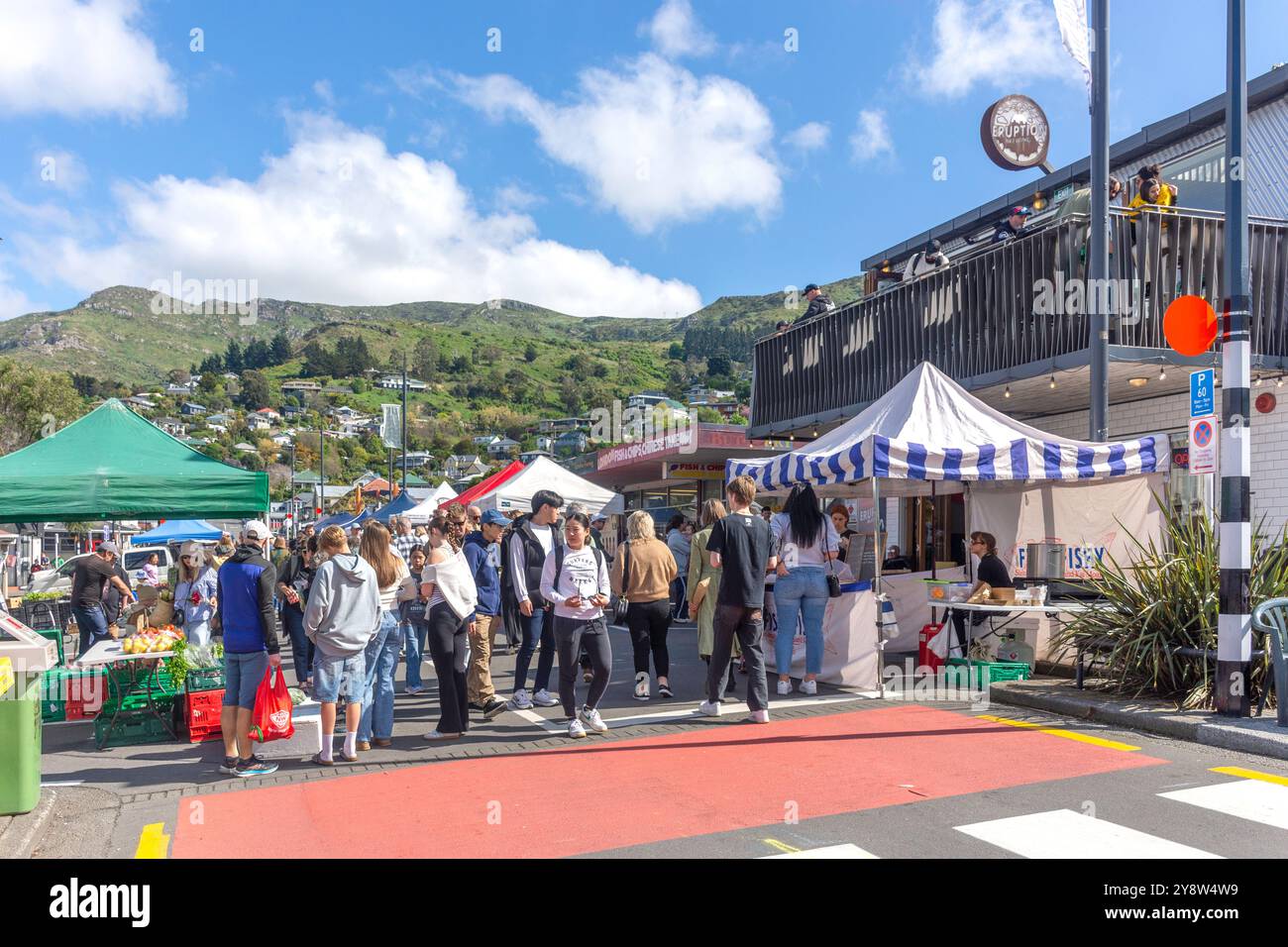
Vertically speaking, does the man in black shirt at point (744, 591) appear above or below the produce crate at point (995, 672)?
above

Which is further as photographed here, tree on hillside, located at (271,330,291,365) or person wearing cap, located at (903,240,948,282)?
tree on hillside, located at (271,330,291,365)

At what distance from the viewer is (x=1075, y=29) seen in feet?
34.9

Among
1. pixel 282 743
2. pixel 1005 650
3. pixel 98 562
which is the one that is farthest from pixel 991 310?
pixel 98 562

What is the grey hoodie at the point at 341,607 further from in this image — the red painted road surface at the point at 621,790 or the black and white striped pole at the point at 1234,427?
the black and white striped pole at the point at 1234,427

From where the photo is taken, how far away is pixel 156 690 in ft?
28.3

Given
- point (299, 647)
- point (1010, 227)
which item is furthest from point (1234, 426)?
point (299, 647)

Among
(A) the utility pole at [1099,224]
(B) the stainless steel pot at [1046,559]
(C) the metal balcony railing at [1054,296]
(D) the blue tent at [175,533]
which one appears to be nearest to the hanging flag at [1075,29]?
(A) the utility pole at [1099,224]

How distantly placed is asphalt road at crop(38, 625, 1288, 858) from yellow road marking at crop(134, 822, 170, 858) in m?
0.02

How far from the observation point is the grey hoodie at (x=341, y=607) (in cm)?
707

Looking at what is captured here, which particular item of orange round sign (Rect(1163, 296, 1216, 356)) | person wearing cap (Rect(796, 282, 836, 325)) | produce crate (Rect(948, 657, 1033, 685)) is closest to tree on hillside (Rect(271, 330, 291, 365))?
person wearing cap (Rect(796, 282, 836, 325))

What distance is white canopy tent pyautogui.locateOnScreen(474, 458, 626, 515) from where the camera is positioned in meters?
20.1

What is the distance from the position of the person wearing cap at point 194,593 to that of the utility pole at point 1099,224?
9.53 meters

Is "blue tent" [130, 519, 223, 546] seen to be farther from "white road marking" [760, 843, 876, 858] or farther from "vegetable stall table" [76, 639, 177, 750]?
"white road marking" [760, 843, 876, 858]

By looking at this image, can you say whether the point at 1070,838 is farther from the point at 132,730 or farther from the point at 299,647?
the point at 299,647
